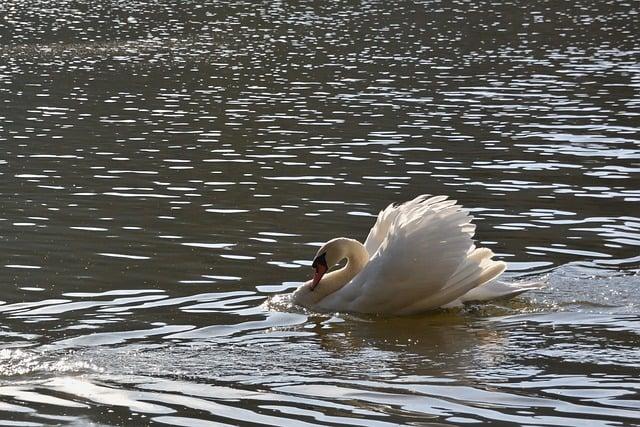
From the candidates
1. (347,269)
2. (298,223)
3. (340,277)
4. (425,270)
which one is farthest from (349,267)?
(298,223)

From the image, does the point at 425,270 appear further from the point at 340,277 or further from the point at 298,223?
the point at 298,223

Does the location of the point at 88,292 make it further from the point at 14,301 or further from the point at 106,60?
the point at 106,60

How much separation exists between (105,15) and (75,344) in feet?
137

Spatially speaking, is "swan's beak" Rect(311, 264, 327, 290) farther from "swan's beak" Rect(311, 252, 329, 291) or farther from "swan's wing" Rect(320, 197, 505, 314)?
"swan's wing" Rect(320, 197, 505, 314)

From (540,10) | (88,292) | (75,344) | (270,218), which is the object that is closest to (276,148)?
(270,218)

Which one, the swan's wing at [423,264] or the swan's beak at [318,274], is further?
the swan's beak at [318,274]

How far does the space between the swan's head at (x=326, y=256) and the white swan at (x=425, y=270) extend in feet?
1.26

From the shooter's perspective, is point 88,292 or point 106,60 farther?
point 106,60

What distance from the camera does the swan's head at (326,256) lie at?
13.3 m

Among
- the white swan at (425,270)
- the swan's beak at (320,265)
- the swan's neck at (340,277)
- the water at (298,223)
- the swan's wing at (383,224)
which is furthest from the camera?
the swan's beak at (320,265)

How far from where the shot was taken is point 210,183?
2006 cm

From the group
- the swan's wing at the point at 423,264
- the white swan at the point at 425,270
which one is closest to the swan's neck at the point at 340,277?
the white swan at the point at 425,270

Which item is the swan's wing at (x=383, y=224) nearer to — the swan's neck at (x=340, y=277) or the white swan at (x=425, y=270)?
the white swan at (x=425, y=270)

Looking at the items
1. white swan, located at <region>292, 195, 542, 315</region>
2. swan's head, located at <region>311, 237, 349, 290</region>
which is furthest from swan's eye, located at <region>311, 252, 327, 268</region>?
white swan, located at <region>292, 195, 542, 315</region>
